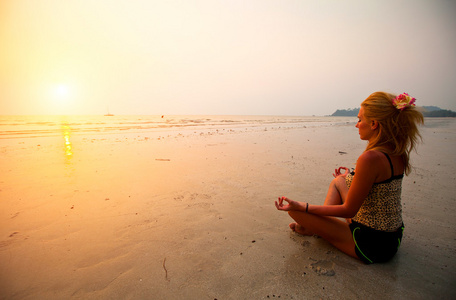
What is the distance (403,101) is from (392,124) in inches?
8.4

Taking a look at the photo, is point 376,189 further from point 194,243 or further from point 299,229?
point 194,243

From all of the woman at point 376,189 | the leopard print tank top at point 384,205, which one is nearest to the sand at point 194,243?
the woman at point 376,189

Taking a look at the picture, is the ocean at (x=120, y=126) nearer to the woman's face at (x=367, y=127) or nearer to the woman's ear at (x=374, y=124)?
the woman's face at (x=367, y=127)

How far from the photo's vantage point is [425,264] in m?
2.10

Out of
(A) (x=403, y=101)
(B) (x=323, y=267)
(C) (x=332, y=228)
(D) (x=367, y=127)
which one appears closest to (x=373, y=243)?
(C) (x=332, y=228)

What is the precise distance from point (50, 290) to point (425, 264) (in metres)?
3.65

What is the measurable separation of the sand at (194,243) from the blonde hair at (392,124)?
122cm

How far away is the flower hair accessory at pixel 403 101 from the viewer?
1776 millimetres

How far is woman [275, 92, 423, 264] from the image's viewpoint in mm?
1826

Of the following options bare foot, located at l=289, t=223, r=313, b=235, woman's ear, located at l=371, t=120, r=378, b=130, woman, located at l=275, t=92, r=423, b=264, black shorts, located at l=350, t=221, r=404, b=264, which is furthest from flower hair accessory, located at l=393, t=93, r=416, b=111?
bare foot, located at l=289, t=223, r=313, b=235

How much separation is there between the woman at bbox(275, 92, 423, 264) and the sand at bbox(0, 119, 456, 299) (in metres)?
0.23

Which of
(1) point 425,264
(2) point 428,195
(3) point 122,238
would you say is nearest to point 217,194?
(3) point 122,238

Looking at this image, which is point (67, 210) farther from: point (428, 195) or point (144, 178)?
point (428, 195)

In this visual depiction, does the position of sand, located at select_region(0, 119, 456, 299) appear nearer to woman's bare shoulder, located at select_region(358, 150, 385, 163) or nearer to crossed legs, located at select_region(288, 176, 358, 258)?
crossed legs, located at select_region(288, 176, 358, 258)
